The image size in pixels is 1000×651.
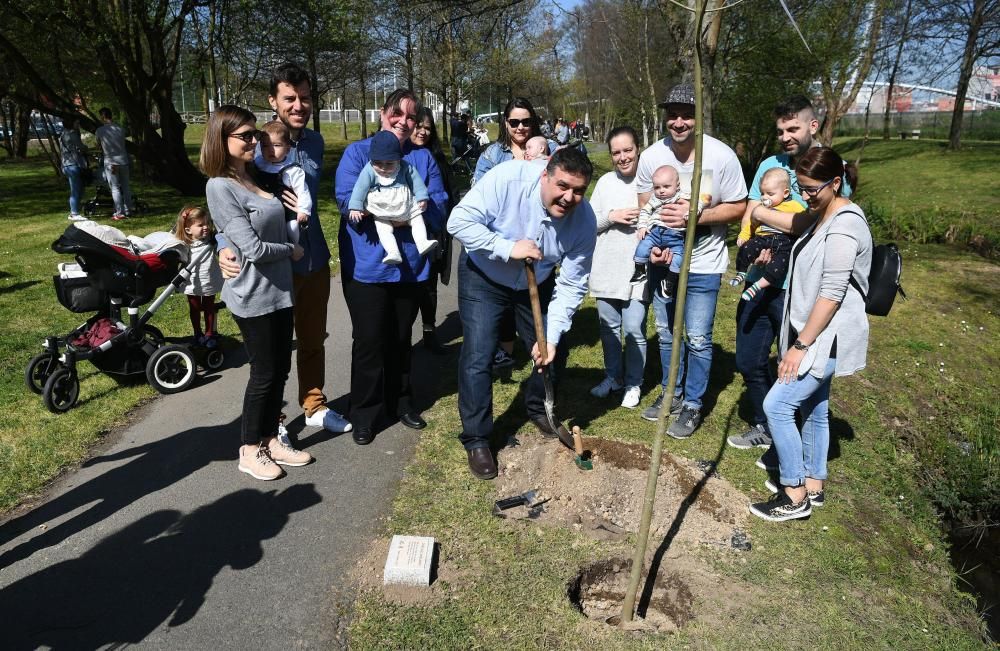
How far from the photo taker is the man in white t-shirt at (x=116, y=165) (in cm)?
1218

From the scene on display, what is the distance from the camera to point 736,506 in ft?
12.6

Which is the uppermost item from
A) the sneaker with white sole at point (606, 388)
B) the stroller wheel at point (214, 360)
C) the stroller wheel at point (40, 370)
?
the stroller wheel at point (40, 370)

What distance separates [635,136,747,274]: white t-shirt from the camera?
4.15m

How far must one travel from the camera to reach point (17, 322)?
6.63 metres

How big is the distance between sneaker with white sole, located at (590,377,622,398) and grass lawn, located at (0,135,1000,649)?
0.08m

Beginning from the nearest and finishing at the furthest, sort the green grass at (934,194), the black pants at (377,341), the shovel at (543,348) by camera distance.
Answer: the shovel at (543,348), the black pants at (377,341), the green grass at (934,194)

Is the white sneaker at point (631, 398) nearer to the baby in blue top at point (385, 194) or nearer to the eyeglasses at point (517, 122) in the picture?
the baby in blue top at point (385, 194)

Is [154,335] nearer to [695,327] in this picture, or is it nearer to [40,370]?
[40,370]

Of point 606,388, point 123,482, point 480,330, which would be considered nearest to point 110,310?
point 123,482

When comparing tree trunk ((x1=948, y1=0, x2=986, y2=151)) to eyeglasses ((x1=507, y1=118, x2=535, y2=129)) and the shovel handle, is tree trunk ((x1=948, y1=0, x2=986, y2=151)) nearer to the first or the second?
eyeglasses ((x1=507, y1=118, x2=535, y2=129))

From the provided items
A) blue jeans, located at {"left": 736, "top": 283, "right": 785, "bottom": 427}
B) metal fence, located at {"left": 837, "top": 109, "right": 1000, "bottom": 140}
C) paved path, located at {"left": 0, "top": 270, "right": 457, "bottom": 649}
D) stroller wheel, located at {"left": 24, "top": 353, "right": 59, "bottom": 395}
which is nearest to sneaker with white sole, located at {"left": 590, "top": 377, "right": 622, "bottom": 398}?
blue jeans, located at {"left": 736, "top": 283, "right": 785, "bottom": 427}

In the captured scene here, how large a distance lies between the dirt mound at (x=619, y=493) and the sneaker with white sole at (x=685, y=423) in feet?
0.97

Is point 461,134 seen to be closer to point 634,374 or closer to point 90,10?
point 90,10

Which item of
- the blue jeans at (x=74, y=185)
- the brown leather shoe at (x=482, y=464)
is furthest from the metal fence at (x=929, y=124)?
the brown leather shoe at (x=482, y=464)
